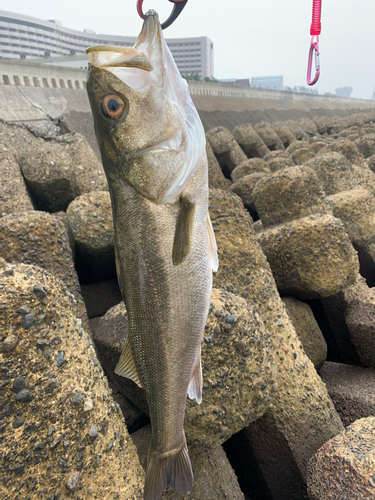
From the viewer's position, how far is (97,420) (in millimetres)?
1557

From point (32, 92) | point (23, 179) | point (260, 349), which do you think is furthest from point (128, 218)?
point (32, 92)

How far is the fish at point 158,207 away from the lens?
49.8 inches

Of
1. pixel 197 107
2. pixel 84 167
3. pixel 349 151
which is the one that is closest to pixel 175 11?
pixel 84 167

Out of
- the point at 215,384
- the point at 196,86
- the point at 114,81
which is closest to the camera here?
the point at 114,81

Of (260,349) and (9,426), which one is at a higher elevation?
(9,426)

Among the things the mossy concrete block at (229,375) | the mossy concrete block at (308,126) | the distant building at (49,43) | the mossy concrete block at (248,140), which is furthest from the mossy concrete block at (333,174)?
the distant building at (49,43)

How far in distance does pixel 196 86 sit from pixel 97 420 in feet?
64.0

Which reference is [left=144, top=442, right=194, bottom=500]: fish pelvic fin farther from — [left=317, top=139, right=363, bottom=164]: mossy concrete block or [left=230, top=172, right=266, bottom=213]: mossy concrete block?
[left=317, top=139, right=363, bottom=164]: mossy concrete block

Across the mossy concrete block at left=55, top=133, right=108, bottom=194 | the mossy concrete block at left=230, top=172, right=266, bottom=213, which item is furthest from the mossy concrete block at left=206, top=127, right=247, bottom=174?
the mossy concrete block at left=55, top=133, right=108, bottom=194

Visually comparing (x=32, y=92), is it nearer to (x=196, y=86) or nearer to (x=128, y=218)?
(x=128, y=218)

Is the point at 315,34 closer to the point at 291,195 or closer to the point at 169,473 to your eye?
the point at 291,195

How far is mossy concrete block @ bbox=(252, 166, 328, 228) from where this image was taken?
3623mm

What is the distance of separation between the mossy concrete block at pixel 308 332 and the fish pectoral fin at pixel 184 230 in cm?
210

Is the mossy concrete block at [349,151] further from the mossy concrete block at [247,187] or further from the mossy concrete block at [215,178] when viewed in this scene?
the mossy concrete block at [215,178]
